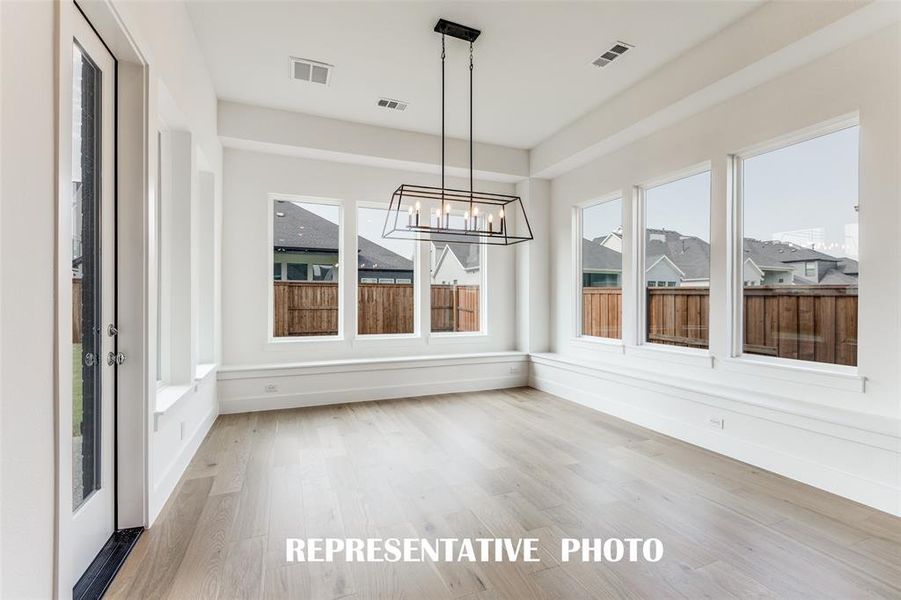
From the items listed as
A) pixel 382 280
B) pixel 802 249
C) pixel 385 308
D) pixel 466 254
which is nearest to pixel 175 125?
pixel 382 280

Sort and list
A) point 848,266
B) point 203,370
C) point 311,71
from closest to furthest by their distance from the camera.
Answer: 1. point 848,266
2. point 311,71
3. point 203,370

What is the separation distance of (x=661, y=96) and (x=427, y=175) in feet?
9.51

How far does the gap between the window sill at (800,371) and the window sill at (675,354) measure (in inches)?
6.6

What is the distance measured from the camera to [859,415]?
2.67 meters

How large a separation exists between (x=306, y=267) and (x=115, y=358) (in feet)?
10.2

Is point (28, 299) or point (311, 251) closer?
point (28, 299)

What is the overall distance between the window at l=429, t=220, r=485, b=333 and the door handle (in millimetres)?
3869

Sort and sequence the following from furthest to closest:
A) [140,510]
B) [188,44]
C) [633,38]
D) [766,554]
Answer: [633,38]
[188,44]
[140,510]
[766,554]

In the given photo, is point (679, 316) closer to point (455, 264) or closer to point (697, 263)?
point (697, 263)

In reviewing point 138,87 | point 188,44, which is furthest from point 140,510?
point 188,44

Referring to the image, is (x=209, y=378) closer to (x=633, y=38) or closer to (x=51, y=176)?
(x=51, y=176)

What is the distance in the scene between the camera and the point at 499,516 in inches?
95.9

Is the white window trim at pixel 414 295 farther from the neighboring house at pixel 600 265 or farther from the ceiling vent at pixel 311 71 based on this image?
the neighboring house at pixel 600 265

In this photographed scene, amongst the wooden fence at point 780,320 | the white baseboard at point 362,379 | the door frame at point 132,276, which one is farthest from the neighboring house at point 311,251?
the wooden fence at point 780,320
